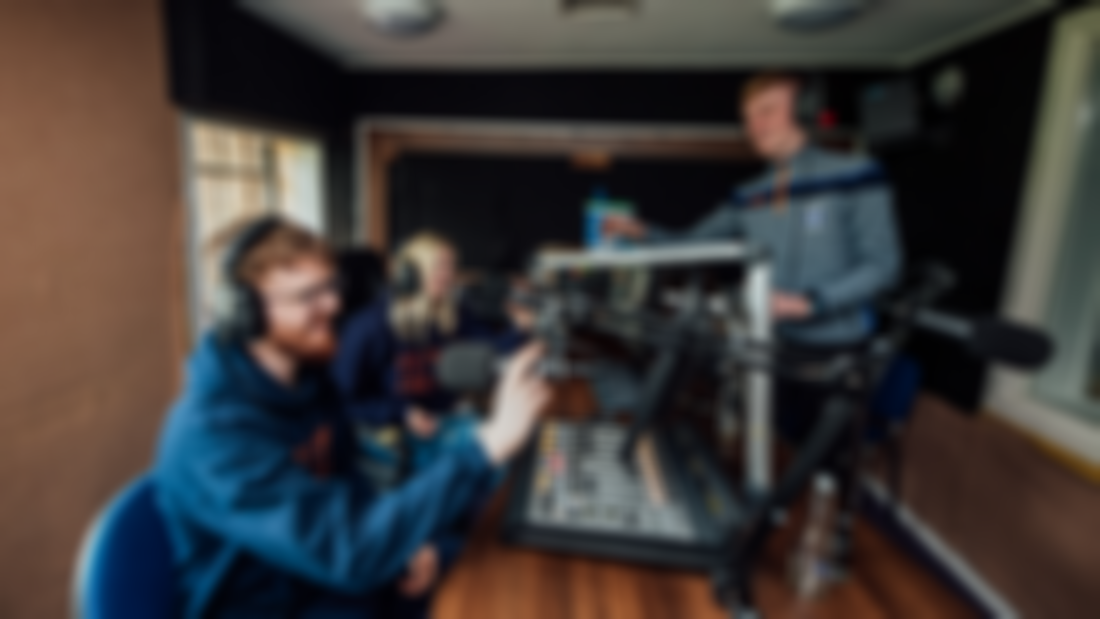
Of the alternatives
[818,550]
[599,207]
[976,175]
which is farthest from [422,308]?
[976,175]

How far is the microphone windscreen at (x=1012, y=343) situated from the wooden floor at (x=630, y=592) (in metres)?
0.47

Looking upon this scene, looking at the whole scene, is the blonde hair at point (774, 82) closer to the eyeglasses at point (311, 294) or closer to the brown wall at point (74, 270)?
the eyeglasses at point (311, 294)

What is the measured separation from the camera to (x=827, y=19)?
2.06m

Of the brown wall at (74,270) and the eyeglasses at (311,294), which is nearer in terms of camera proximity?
the eyeglasses at (311,294)

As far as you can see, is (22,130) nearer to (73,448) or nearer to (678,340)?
(73,448)

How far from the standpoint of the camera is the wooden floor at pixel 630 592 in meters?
0.87

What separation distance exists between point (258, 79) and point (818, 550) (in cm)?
316

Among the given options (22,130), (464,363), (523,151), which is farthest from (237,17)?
(464,363)

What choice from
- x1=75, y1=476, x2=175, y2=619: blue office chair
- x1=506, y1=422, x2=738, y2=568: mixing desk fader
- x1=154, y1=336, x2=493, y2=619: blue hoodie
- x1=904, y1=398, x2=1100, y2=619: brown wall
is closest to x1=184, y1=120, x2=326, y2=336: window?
x1=154, y1=336, x2=493, y2=619: blue hoodie

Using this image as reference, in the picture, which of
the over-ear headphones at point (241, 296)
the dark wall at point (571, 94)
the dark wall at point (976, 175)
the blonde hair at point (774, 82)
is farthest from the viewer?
the dark wall at point (571, 94)

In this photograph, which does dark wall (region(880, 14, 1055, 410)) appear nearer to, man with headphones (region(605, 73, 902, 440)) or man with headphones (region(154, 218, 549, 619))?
man with headphones (region(605, 73, 902, 440))

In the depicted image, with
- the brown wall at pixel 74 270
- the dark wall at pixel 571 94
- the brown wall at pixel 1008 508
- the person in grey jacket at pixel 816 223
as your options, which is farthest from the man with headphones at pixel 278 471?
the dark wall at pixel 571 94

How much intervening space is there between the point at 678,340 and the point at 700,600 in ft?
1.49

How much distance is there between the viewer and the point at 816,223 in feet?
5.34
